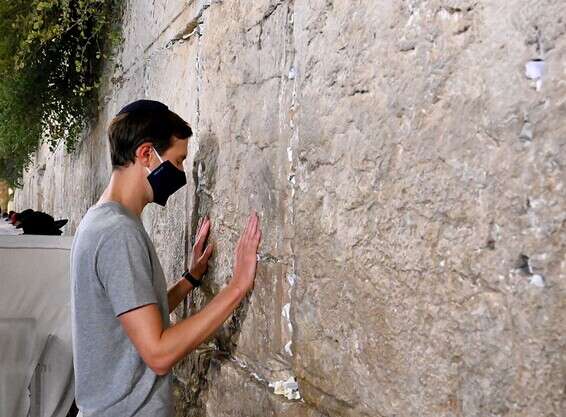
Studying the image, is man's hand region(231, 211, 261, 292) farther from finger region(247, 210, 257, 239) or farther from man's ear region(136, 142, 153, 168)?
man's ear region(136, 142, 153, 168)

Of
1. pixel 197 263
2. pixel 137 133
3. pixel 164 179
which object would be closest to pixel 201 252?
pixel 197 263

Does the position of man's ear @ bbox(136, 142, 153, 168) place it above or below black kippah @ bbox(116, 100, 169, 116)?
below

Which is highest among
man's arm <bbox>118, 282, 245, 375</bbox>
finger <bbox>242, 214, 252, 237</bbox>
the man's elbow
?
finger <bbox>242, 214, 252, 237</bbox>

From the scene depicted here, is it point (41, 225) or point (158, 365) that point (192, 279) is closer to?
point (158, 365)

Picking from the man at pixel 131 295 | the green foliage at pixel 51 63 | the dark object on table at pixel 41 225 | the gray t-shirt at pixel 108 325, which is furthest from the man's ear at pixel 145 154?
the dark object on table at pixel 41 225

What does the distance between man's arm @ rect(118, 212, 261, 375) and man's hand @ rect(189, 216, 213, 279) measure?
31 cm

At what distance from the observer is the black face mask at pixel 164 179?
6.07 feet

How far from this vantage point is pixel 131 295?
1.55m

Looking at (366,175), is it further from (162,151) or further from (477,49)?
(162,151)

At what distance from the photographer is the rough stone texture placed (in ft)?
2.87

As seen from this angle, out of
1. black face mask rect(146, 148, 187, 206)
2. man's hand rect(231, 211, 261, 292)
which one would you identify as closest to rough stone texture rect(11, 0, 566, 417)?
Result: man's hand rect(231, 211, 261, 292)

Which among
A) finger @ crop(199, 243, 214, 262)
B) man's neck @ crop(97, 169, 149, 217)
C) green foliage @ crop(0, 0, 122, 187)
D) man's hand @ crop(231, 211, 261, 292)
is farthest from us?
green foliage @ crop(0, 0, 122, 187)

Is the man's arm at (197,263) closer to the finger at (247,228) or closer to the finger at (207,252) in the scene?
the finger at (207,252)

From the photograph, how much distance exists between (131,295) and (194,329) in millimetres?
169
